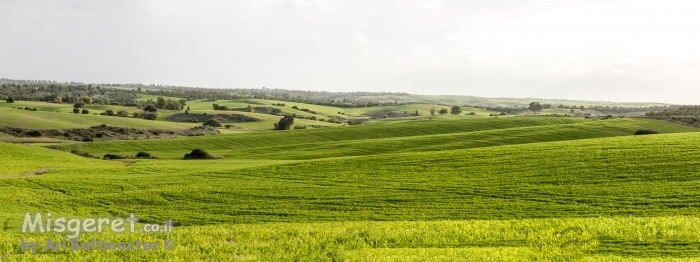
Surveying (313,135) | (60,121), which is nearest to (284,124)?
(313,135)

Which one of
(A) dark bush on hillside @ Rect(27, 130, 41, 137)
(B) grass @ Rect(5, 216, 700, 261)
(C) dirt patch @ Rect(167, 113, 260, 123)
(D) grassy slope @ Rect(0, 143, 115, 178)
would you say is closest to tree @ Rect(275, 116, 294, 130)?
(C) dirt patch @ Rect(167, 113, 260, 123)

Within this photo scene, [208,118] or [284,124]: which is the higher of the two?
[284,124]

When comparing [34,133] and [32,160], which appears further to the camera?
[34,133]

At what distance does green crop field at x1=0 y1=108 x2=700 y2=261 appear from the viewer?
17.4 meters

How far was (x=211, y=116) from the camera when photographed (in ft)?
506

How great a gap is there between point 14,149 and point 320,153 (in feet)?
107

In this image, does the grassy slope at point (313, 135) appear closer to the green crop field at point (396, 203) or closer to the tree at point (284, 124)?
the green crop field at point (396, 203)

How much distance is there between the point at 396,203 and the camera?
3266cm

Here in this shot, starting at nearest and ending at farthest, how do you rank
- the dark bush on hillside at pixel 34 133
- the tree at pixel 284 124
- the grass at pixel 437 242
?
the grass at pixel 437 242
the dark bush on hillside at pixel 34 133
the tree at pixel 284 124

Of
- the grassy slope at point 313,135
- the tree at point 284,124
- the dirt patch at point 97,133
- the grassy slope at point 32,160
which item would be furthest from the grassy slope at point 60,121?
the grassy slope at point 32,160

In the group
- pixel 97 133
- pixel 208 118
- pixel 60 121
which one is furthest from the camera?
pixel 208 118

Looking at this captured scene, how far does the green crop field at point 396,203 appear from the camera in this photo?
1738 cm

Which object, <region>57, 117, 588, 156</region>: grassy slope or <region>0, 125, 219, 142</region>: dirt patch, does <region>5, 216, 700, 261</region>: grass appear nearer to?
<region>57, 117, 588, 156</region>: grassy slope

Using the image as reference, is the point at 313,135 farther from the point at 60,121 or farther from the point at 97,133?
the point at 60,121
